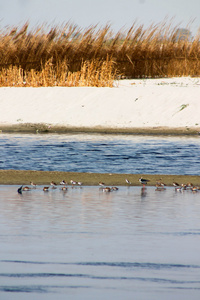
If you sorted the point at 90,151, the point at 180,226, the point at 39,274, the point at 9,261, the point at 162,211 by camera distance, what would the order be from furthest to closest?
1. the point at 90,151
2. the point at 162,211
3. the point at 180,226
4. the point at 9,261
5. the point at 39,274

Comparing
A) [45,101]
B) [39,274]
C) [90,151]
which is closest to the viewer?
[39,274]

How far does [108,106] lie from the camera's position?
28.2 m

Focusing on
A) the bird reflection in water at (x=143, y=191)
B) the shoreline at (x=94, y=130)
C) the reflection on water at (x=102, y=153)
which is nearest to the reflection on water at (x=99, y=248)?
the bird reflection in water at (x=143, y=191)

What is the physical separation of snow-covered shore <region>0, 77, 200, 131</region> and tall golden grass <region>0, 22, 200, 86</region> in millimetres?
811

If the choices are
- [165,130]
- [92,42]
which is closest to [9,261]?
[165,130]

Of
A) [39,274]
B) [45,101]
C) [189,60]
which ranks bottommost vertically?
A: [39,274]

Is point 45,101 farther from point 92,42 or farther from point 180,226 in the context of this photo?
point 180,226

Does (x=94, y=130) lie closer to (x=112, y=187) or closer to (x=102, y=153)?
(x=102, y=153)

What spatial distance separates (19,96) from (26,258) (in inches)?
975

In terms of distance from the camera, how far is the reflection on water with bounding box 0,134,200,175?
48.5 ft

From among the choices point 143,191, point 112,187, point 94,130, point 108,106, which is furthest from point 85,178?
point 108,106

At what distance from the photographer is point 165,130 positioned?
83.0 feet

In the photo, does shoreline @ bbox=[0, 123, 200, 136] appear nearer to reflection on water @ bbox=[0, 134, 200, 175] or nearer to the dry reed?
reflection on water @ bbox=[0, 134, 200, 175]

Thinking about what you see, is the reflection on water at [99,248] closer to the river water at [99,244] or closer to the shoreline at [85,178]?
the river water at [99,244]
